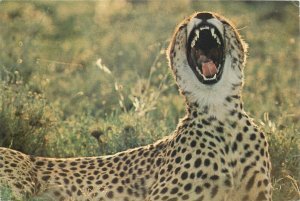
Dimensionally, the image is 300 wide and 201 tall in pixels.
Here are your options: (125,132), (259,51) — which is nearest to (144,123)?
(125,132)

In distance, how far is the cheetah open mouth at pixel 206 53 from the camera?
6820 millimetres

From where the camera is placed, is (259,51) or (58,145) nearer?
(58,145)

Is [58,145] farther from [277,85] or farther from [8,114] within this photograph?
[277,85]

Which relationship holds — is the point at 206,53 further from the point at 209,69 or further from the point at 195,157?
the point at 195,157

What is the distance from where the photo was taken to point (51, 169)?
722 cm

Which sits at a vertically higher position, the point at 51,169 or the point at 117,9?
the point at 117,9

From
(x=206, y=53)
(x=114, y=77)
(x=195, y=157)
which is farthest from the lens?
(x=114, y=77)

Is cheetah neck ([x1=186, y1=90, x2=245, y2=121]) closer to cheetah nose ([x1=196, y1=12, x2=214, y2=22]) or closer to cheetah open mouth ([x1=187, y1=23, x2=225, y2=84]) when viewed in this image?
cheetah open mouth ([x1=187, y1=23, x2=225, y2=84])

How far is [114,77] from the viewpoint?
10.1 m

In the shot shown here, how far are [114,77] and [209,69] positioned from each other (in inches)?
132

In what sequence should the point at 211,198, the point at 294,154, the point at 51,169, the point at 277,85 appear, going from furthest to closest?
1. the point at 277,85
2. the point at 294,154
3. the point at 51,169
4. the point at 211,198

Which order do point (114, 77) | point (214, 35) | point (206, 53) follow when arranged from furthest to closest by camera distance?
point (114, 77) → point (206, 53) → point (214, 35)

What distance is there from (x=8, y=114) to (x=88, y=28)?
5.78 metres

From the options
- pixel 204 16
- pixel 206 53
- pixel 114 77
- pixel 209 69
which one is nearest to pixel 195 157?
pixel 209 69
